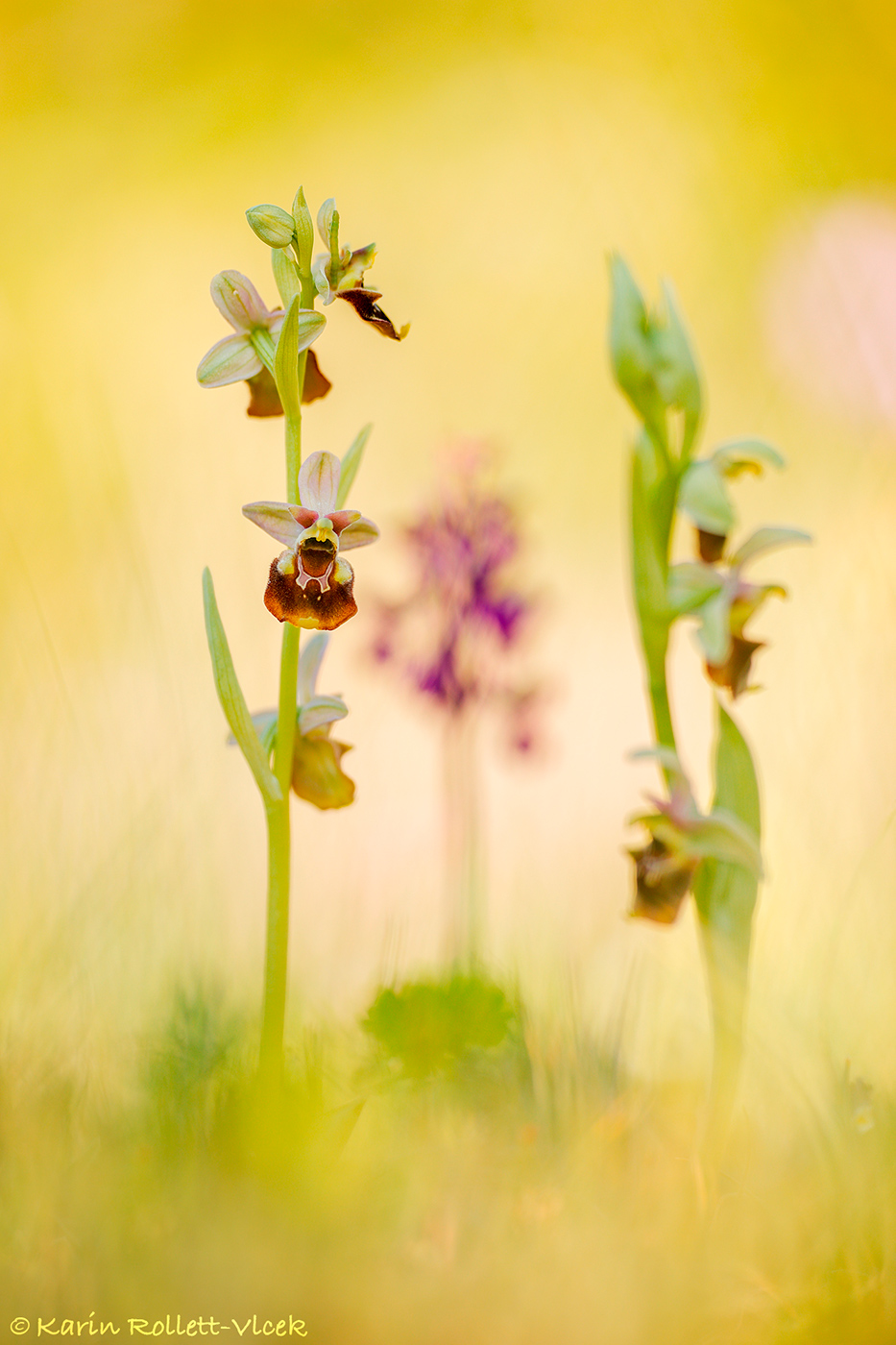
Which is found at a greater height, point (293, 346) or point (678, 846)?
point (293, 346)

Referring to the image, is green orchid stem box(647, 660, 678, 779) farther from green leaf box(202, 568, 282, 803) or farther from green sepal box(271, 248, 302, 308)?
green sepal box(271, 248, 302, 308)

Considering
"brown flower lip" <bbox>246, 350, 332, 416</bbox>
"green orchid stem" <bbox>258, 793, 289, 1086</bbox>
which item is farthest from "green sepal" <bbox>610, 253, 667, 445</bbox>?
"green orchid stem" <bbox>258, 793, 289, 1086</bbox>

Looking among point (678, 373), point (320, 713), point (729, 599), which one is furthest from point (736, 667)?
point (320, 713)

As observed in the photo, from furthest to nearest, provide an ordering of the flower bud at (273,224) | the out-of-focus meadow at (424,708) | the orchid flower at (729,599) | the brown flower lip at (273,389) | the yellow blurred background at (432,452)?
1. the yellow blurred background at (432,452)
2. the orchid flower at (729,599)
3. the brown flower lip at (273,389)
4. the flower bud at (273,224)
5. the out-of-focus meadow at (424,708)

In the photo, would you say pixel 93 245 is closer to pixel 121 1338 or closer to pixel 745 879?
pixel 745 879

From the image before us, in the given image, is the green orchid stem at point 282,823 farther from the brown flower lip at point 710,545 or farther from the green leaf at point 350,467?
the brown flower lip at point 710,545

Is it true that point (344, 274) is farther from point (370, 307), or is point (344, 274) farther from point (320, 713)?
point (320, 713)

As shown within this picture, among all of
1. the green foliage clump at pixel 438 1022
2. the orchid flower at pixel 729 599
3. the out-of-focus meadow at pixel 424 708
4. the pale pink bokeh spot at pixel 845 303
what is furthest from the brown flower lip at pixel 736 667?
the pale pink bokeh spot at pixel 845 303
